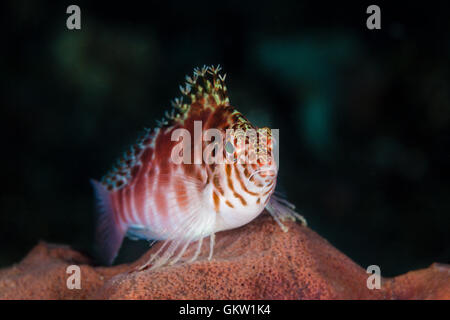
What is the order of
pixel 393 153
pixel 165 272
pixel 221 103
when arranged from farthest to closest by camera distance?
pixel 393 153 < pixel 221 103 < pixel 165 272

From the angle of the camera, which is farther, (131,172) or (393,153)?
(393,153)

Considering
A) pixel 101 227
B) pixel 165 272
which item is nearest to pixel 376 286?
pixel 165 272

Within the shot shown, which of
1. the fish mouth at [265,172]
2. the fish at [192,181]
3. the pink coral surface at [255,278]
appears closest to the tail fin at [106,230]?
the fish at [192,181]

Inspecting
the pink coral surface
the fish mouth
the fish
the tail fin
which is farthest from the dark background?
the fish mouth

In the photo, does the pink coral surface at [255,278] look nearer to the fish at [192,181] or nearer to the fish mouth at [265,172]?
the fish at [192,181]

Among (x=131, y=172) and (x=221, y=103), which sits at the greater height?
(x=221, y=103)
